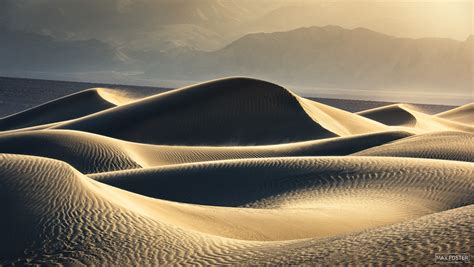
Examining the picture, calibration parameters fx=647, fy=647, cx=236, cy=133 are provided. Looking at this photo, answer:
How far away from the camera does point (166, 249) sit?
6043mm

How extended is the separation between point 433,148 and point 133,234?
13.3 m

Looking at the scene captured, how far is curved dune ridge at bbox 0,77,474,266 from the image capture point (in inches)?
223

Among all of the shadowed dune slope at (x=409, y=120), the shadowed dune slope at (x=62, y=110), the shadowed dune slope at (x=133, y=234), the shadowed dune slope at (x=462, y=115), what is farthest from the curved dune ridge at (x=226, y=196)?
the shadowed dune slope at (x=462, y=115)

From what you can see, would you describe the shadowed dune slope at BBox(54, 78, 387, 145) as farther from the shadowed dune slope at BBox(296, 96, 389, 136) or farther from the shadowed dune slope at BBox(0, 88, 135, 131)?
the shadowed dune slope at BBox(0, 88, 135, 131)

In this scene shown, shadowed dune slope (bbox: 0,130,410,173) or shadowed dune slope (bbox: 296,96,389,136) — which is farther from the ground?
shadowed dune slope (bbox: 296,96,389,136)

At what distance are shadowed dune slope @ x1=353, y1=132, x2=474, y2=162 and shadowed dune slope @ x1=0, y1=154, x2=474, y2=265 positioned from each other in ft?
32.0

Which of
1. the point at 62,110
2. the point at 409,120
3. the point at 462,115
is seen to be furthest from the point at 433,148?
the point at 462,115

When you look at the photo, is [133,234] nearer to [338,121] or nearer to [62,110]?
[338,121]

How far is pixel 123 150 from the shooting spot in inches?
731

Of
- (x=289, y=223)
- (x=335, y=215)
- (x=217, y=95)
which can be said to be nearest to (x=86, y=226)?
(x=289, y=223)

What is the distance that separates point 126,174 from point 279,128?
15241 millimetres

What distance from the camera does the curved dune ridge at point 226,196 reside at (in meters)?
5.67

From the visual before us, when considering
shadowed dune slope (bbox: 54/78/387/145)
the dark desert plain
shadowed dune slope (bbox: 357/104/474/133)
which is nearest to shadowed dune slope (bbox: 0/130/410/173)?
the dark desert plain

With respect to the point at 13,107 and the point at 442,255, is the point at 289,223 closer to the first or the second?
the point at 442,255
